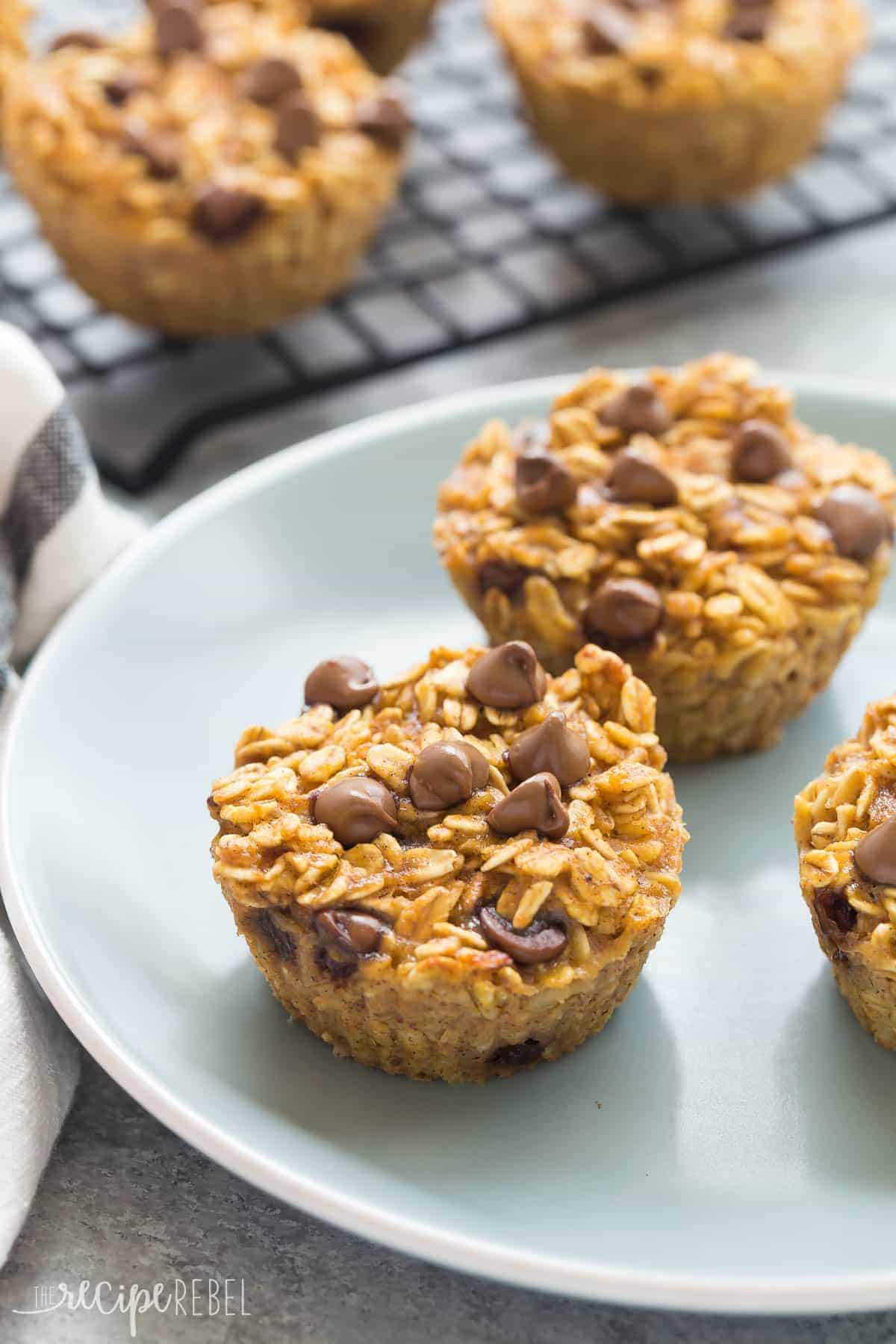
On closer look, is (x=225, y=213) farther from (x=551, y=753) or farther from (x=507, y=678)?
(x=551, y=753)

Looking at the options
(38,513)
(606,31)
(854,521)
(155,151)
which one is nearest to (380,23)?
(606,31)

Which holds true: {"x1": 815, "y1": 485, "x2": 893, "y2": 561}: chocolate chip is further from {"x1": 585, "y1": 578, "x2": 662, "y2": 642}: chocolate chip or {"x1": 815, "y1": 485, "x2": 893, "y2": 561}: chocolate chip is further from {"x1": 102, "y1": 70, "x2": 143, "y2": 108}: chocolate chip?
{"x1": 102, "y1": 70, "x2": 143, "y2": 108}: chocolate chip

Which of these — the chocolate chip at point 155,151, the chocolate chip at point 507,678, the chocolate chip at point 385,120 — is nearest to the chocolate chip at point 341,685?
the chocolate chip at point 507,678

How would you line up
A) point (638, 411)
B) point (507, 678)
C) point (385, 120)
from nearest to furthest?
1. point (507, 678)
2. point (638, 411)
3. point (385, 120)

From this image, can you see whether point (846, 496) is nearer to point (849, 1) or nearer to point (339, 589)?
point (339, 589)

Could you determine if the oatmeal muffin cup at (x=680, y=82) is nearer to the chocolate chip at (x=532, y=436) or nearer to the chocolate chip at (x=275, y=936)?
the chocolate chip at (x=532, y=436)

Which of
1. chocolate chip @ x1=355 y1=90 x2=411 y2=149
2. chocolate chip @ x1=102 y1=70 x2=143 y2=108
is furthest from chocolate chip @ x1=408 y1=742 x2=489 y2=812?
chocolate chip @ x1=102 y1=70 x2=143 y2=108

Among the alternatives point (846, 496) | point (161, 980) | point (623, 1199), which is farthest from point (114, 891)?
point (846, 496)
